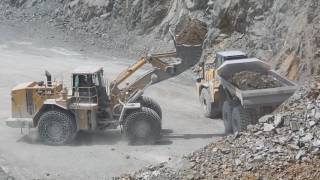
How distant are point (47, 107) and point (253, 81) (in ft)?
18.9

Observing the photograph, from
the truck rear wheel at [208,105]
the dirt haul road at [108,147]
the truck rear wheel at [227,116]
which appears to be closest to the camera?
the dirt haul road at [108,147]

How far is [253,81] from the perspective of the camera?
52.9ft

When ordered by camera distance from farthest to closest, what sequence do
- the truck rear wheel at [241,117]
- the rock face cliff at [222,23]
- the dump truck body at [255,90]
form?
the rock face cliff at [222,23] < the truck rear wheel at [241,117] < the dump truck body at [255,90]

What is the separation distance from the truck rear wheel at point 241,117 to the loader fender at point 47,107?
4.69 metres

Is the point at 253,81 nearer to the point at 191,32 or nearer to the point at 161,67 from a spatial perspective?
the point at 161,67

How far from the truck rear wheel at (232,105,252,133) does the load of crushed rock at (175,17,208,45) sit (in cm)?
387

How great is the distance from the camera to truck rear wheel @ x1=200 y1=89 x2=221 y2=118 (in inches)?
749

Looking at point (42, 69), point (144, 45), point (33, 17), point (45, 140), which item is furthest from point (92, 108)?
point (33, 17)

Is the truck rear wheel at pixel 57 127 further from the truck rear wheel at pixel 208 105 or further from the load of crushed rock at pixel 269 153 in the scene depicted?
the load of crushed rock at pixel 269 153

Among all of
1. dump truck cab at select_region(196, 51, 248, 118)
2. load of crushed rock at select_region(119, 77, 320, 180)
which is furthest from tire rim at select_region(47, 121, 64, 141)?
load of crushed rock at select_region(119, 77, 320, 180)

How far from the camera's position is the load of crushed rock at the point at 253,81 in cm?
1605

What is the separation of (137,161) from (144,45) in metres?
16.0

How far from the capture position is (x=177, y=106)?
71.0 ft

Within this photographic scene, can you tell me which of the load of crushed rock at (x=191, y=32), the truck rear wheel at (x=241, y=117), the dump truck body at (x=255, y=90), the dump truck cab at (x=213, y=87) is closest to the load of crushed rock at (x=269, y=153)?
the dump truck body at (x=255, y=90)
